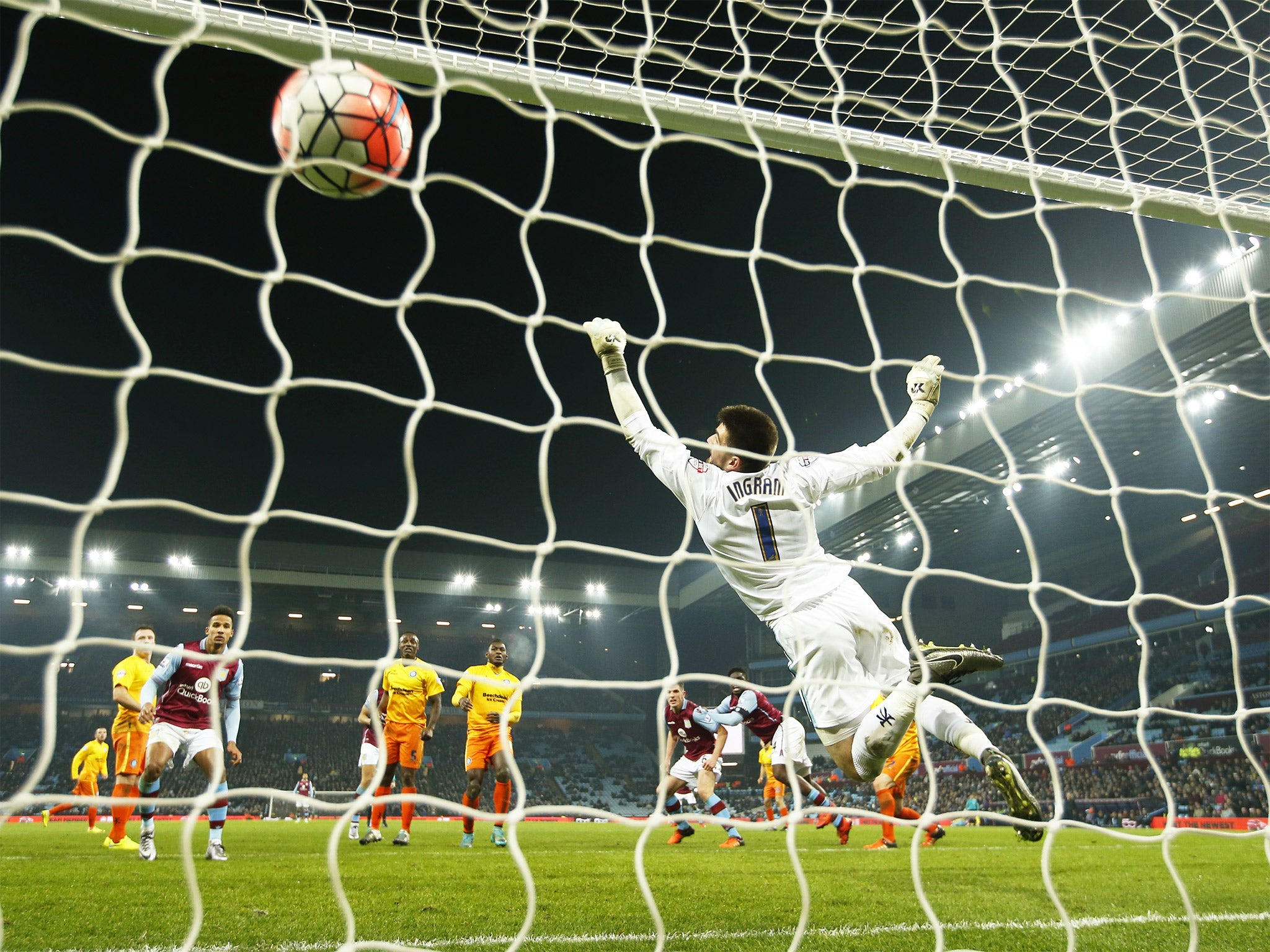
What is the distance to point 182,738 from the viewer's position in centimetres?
562

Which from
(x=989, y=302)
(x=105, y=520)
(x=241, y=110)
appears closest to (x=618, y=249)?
(x=241, y=110)

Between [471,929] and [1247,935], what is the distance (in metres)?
3.10

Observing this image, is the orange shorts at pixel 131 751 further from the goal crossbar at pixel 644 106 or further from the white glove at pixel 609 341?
the white glove at pixel 609 341

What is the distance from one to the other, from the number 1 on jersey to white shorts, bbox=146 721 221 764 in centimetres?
412

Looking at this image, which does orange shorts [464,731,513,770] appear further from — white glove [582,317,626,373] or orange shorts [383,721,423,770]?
white glove [582,317,626,373]

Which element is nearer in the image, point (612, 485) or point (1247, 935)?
point (1247, 935)

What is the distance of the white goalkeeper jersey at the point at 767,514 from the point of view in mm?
3238

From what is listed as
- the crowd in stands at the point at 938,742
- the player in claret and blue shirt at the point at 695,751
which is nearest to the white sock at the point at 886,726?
the player in claret and blue shirt at the point at 695,751

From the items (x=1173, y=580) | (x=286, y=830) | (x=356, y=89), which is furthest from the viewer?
(x=1173, y=580)

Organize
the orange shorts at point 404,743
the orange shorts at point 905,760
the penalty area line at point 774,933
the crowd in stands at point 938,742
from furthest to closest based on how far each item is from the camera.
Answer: the crowd in stands at point 938,742 → the orange shorts at point 404,743 → the orange shorts at point 905,760 → the penalty area line at point 774,933

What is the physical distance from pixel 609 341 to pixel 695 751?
6.67 meters

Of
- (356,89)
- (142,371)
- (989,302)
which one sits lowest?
(142,371)

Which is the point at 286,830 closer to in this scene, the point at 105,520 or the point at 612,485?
the point at 612,485

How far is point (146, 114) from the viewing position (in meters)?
9.61
